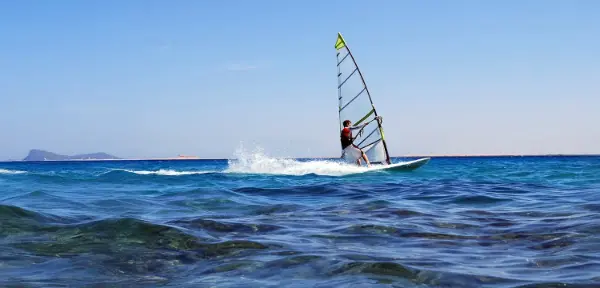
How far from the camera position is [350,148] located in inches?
920

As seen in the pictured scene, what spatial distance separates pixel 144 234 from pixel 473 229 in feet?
12.5

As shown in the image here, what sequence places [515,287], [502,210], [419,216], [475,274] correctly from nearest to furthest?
1. [515,287]
2. [475,274]
3. [419,216]
4. [502,210]

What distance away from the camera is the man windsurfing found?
75.3 feet

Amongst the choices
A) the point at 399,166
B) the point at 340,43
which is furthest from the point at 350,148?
the point at 340,43

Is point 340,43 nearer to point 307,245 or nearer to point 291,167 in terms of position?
point 291,167

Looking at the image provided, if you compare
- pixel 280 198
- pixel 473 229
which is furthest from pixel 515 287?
pixel 280 198

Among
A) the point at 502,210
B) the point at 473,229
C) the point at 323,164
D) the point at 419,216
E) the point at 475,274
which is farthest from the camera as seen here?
the point at 323,164

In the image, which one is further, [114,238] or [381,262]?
[114,238]

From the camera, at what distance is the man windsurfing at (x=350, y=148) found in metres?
23.0

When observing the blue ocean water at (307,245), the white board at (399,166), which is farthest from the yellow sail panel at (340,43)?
the blue ocean water at (307,245)

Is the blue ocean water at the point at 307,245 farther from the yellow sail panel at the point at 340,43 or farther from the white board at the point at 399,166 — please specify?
the yellow sail panel at the point at 340,43

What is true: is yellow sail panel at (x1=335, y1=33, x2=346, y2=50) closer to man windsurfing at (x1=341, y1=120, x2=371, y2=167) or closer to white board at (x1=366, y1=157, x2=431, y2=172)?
man windsurfing at (x1=341, y1=120, x2=371, y2=167)

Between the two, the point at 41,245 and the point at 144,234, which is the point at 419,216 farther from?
the point at 41,245

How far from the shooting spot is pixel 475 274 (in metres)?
4.11
